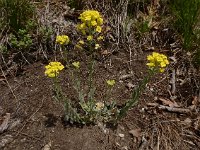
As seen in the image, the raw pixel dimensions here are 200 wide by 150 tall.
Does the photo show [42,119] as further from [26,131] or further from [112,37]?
[112,37]

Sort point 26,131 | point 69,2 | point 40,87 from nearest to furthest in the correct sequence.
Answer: point 26,131 < point 40,87 < point 69,2

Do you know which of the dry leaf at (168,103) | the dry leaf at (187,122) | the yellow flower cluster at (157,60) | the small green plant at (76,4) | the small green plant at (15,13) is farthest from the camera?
the small green plant at (76,4)

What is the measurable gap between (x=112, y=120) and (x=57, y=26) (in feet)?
3.61

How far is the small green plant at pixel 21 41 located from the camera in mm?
3047

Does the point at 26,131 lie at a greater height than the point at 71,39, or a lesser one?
lesser

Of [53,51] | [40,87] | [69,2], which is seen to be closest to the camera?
[40,87]

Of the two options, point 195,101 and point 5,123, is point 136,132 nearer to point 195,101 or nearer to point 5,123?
point 195,101

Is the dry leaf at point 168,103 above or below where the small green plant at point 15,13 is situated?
below

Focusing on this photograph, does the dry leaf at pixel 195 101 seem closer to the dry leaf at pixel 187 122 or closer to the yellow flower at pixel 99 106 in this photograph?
the dry leaf at pixel 187 122

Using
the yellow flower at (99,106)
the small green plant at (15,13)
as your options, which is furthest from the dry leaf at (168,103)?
the small green plant at (15,13)

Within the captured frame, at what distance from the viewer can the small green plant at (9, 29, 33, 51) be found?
3047 millimetres

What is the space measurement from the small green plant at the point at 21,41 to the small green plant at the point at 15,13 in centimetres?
12

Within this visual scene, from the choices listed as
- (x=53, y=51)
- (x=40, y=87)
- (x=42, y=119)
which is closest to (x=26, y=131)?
(x=42, y=119)

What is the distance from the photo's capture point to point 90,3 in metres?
3.52
